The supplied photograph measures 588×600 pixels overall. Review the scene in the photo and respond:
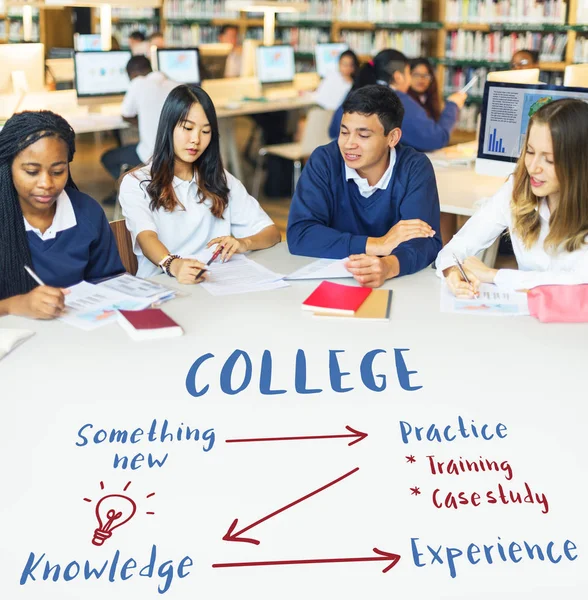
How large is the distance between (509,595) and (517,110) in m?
2.61

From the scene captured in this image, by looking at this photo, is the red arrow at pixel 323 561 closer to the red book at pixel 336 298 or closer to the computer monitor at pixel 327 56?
the red book at pixel 336 298

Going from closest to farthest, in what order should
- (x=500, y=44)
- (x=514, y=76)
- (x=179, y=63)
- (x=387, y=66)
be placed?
1. (x=514, y=76)
2. (x=387, y=66)
3. (x=179, y=63)
4. (x=500, y=44)

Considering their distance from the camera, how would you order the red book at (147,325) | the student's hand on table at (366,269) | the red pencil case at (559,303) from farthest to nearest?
1. the student's hand on table at (366,269)
2. the red pencil case at (559,303)
3. the red book at (147,325)

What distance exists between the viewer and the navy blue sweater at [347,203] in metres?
2.32

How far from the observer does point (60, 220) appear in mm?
2016

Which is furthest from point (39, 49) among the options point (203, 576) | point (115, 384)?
point (203, 576)

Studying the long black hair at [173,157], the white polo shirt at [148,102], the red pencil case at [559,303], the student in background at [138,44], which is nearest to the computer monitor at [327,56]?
the student in background at [138,44]

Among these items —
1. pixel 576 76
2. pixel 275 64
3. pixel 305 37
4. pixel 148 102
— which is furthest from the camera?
pixel 305 37

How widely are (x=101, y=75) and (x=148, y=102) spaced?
1.04m

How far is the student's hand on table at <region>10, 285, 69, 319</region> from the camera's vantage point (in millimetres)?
1754

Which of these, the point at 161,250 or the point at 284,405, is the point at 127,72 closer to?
the point at 161,250

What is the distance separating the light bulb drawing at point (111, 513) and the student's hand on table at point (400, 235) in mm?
1219

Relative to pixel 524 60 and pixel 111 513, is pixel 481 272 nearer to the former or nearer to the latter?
pixel 111 513

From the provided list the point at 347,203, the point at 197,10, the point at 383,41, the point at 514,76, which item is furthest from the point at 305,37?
the point at 347,203
